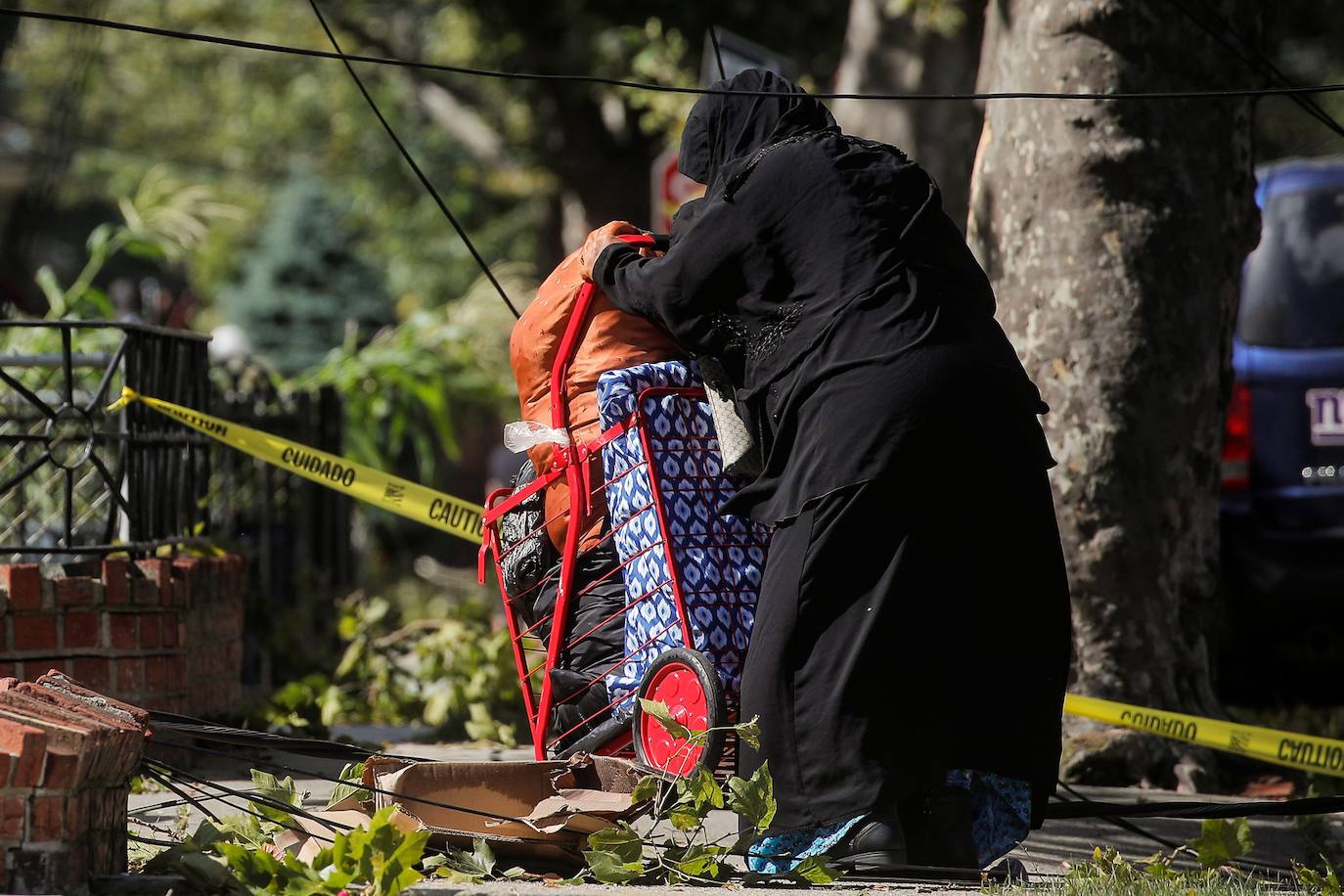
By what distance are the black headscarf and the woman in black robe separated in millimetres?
106

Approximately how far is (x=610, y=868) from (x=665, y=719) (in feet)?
1.17

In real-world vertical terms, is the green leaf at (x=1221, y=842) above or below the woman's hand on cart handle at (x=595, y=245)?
below

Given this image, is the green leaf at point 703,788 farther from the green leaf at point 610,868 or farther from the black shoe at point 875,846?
the black shoe at point 875,846

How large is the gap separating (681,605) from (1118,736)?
2.40 m

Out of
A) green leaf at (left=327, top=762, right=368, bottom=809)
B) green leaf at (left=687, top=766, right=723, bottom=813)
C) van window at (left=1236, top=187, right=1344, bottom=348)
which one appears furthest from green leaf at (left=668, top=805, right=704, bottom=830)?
van window at (left=1236, top=187, right=1344, bottom=348)

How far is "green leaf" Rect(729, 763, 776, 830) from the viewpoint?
3543 millimetres

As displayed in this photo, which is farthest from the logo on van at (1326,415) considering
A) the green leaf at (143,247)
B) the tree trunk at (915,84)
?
the green leaf at (143,247)

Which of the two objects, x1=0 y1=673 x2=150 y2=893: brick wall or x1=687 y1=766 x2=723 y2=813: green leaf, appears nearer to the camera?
x1=0 y1=673 x2=150 y2=893: brick wall

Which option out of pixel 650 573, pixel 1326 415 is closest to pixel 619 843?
pixel 650 573

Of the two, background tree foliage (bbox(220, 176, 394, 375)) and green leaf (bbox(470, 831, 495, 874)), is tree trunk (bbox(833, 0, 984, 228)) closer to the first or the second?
green leaf (bbox(470, 831, 495, 874))

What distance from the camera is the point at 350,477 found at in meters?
5.77

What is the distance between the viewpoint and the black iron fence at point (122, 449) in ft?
17.0

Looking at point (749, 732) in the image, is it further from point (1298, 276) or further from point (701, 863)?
point (1298, 276)

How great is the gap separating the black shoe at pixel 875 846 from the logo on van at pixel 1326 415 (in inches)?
157
